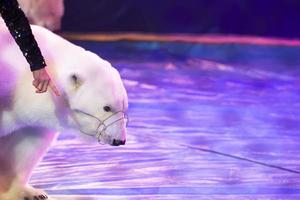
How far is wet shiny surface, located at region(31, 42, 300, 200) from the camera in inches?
92.9

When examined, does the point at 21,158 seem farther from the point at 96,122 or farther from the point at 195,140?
the point at 195,140

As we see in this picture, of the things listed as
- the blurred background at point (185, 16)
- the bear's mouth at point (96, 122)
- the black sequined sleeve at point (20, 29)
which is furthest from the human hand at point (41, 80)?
the blurred background at point (185, 16)

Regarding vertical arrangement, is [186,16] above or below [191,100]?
above

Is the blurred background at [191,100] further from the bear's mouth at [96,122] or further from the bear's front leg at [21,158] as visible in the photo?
the bear's mouth at [96,122]

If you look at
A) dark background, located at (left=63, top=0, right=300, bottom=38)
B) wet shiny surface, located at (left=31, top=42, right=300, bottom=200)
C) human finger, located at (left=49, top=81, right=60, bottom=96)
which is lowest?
human finger, located at (left=49, top=81, right=60, bottom=96)

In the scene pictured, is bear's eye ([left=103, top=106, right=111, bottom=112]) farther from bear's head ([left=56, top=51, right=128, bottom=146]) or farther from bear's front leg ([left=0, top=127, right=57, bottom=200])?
bear's front leg ([left=0, top=127, right=57, bottom=200])

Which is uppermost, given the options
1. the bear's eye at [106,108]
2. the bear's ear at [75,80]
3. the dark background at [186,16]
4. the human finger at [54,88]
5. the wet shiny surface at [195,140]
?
the dark background at [186,16]

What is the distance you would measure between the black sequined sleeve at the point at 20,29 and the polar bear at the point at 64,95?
14 centimetres

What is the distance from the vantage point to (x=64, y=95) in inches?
76.5

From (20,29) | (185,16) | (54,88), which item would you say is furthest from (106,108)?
(185,16)

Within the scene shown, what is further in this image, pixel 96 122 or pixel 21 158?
pixel 21 158

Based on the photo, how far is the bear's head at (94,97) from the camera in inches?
76.3

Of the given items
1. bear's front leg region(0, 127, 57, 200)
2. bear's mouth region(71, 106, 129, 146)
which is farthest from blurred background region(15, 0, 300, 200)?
bear's mouth region(71, 106, 129, 146)

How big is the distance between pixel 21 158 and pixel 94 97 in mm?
367
